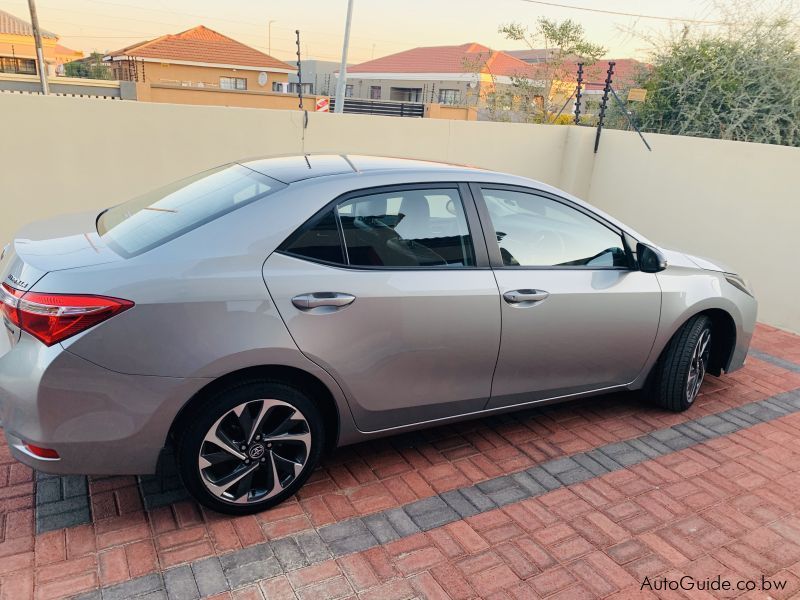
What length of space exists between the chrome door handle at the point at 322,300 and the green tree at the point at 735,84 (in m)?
9.60

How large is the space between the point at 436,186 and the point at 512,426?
1.64m

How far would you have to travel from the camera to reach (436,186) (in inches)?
128

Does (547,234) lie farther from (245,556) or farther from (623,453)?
(245,556)

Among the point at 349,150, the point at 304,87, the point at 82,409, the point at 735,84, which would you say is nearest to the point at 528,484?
the point at 82,409

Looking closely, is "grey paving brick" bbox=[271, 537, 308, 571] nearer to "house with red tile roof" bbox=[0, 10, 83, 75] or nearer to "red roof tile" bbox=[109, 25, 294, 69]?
"red roof tile" bbox=[109, 25, 294, 69]

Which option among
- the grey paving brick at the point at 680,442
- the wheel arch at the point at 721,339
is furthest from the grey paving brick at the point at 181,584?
the wheel arch at the point at 721,339

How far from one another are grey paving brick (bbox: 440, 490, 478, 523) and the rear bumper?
1363 millimetres

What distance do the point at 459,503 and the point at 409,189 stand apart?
1.58 meters

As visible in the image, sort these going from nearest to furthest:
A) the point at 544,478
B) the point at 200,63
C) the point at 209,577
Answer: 1. the point at 209,577
2. the point at 544,478
3. the point at 200,63

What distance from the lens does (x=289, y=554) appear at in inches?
106

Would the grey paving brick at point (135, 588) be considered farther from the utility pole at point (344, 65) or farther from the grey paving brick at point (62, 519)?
the utility pole at point (344, 65)

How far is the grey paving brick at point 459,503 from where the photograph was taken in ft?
10.1

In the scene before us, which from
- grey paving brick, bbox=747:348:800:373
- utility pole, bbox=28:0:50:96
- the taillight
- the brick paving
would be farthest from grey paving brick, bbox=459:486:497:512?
utility pole, bbox=28:0:50:96

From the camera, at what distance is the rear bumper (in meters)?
2.43
